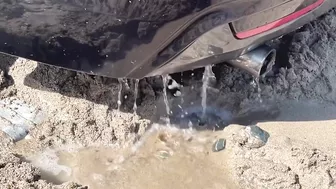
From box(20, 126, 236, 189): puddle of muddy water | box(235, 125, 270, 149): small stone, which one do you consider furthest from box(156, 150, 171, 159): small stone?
box(235, 125, 270, 149): small stone

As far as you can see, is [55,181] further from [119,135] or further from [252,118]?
[252,118]

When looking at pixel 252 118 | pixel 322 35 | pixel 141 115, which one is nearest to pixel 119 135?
pixel 141 115

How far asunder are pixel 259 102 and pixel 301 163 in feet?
1.74

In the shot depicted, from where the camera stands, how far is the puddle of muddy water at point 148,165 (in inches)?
118

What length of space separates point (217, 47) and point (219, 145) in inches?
28.0

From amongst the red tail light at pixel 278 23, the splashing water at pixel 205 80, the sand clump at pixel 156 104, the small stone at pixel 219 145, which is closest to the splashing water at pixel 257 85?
the sand clump at pixel 156 104

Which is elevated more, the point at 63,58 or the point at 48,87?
the point at 63,58

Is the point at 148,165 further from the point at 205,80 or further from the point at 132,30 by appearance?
the point at 132,30

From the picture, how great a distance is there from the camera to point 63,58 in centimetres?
257

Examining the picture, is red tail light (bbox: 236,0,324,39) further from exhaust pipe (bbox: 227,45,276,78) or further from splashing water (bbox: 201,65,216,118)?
splashing water (bbox: 201,65,216,118)

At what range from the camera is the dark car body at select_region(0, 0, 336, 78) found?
7.80 feet

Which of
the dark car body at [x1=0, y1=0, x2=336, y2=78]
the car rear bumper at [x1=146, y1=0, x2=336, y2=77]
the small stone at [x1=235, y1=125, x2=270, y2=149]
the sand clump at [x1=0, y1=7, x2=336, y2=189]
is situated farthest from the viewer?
the small stone at [x1=235, y1=125, x2=270, y2=149]

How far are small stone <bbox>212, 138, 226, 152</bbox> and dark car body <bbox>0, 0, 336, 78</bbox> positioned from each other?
620 millimetres

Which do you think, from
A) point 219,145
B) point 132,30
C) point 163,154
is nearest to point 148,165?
point 163,154
